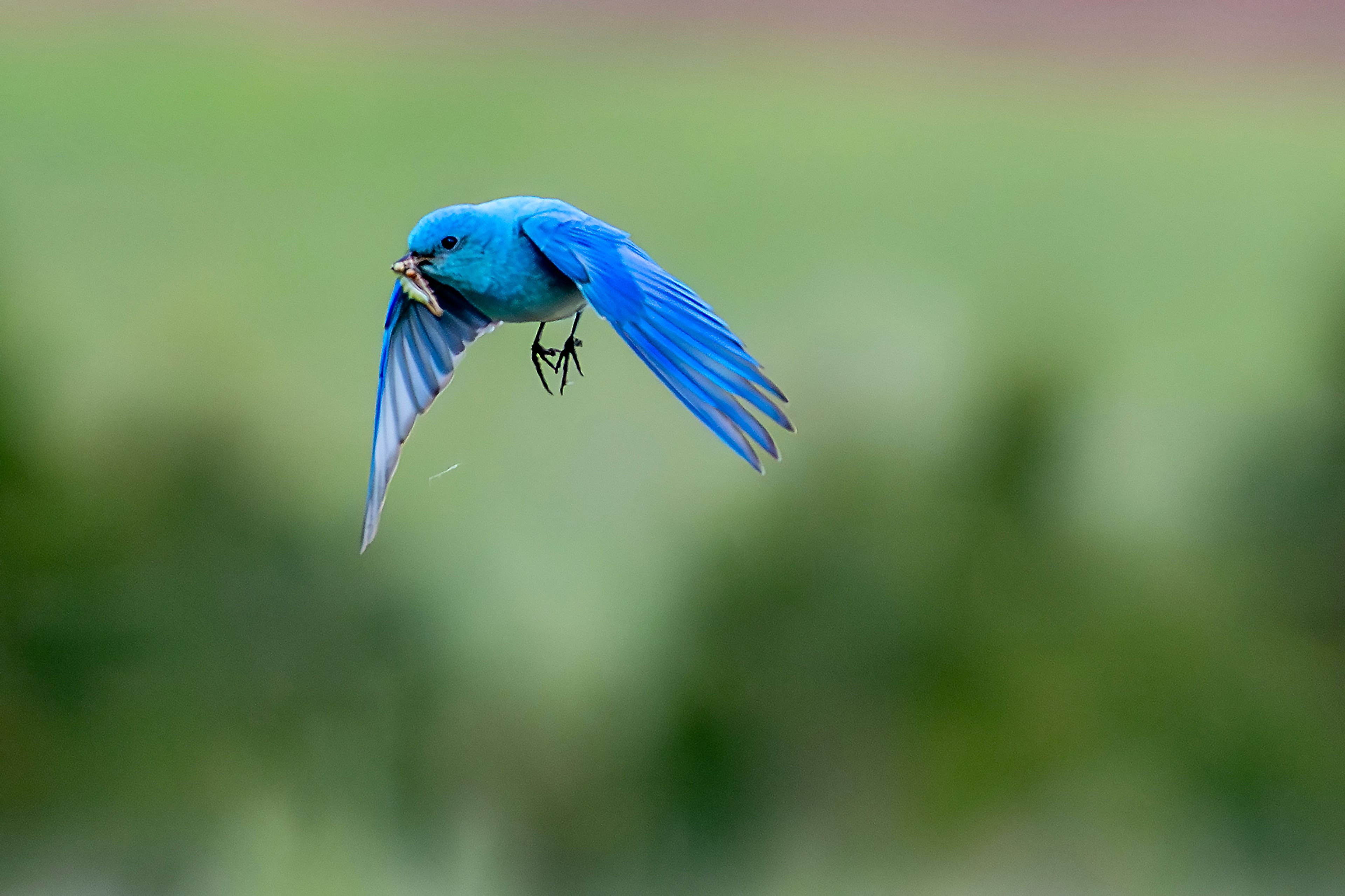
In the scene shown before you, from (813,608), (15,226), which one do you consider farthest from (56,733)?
(813,608)

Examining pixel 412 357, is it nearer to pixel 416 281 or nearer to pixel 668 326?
pixel 416 281

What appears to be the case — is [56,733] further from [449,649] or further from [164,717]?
[449,649]

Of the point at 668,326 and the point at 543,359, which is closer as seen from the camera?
the point at 668,326

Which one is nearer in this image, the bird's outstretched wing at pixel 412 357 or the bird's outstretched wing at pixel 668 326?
the bird's outstretched wing at pixel 668 326

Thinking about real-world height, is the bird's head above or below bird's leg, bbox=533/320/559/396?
above

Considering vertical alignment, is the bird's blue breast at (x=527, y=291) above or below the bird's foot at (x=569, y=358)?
above

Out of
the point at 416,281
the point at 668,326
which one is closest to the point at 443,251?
the point at 416,281
